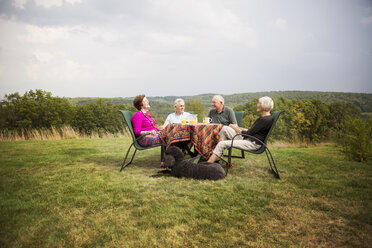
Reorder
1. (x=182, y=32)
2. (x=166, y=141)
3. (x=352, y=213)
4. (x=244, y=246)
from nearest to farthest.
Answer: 1. (x=244, y=246)
2. (x=352, y=213)
3. (x=166, y=141)
4. (x=182, y=32)

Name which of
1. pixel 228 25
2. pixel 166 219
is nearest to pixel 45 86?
pixel 228 25

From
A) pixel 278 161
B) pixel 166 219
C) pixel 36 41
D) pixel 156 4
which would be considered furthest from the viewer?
pixel 156 4

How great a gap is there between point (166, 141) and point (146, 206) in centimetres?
181

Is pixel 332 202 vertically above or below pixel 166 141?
below

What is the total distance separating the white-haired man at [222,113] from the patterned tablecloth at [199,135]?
0.82 m

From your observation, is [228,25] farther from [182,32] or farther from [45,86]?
[45,86]

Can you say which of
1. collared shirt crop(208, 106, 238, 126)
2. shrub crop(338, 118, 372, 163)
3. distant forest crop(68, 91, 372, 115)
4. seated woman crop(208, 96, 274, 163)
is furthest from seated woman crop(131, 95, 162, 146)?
distant forest crop(68, 91, 372, 115)

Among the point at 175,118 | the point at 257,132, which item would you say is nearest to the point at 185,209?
the point at 257,132

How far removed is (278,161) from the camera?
4984mm

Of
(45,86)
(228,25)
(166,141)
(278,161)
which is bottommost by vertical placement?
(278,161)

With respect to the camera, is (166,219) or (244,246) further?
(166,219)

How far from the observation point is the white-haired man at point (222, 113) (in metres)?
4.78

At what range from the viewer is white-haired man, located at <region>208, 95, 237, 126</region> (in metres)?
4.78

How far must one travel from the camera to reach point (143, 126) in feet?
14.5
